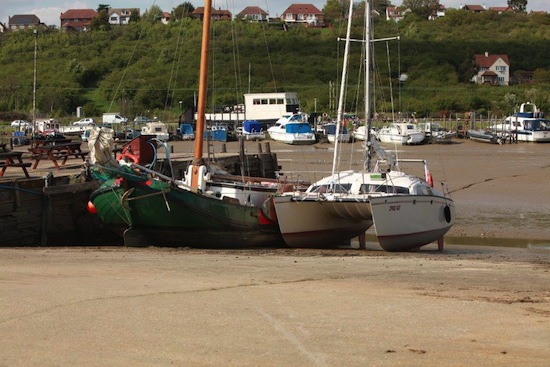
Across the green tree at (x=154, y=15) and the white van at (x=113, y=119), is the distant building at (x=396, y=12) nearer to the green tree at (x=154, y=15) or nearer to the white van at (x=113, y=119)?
the green tree at (x=154, y=15)

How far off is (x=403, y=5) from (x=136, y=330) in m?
174

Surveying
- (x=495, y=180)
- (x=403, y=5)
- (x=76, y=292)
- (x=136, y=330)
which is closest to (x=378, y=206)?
(x=76, y=292)

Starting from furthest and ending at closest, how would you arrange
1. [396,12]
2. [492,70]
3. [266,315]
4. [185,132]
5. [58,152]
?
[396,12], [492,70], [185,132], [58,152], [266,315]

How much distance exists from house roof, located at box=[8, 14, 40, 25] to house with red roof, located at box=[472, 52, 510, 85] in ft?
328

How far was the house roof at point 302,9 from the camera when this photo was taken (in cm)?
17980

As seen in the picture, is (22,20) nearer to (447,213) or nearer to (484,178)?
(484,178)

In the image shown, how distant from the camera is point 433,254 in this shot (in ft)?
70.5

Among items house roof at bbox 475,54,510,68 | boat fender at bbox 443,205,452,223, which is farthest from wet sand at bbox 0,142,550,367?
house roof at bbox 475,54,510,68

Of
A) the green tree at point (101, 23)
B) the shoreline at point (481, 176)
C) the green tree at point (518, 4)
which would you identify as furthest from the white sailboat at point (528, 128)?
the green tree at point (518, 4)

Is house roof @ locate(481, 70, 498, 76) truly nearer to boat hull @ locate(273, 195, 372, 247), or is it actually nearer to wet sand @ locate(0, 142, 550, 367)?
boat hull @ locate(273, 195, 372, 247)

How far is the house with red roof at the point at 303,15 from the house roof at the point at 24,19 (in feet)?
153

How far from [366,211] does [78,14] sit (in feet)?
555

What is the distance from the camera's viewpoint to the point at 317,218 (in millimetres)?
22109

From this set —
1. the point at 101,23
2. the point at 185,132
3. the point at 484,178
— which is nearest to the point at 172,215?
the point at 484,178
